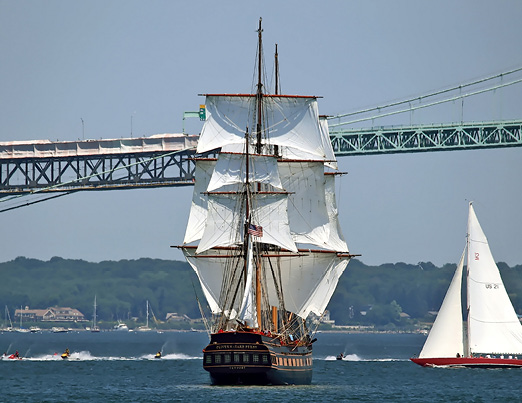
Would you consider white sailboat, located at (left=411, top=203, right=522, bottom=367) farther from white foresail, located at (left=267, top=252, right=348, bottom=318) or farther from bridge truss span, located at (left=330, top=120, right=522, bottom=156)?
bridge truss span, located at (left=330, top=120, right=522, bottom=156)

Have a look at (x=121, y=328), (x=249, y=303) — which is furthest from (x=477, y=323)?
(x=121, y=328)

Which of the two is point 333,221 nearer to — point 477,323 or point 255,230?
point 477,323

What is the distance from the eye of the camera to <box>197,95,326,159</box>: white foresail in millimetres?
61156

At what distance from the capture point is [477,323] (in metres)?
64.2

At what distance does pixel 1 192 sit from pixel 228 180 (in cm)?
3830

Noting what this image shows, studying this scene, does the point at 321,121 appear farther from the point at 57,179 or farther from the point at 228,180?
the point at 57,179

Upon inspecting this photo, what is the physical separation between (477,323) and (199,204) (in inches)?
543

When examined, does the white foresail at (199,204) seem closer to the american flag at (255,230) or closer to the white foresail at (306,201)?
the white foresail at (306,201)

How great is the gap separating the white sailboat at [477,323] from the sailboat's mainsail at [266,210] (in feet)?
20.6

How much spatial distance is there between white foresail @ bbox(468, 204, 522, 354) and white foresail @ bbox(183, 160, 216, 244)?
12.2 meters

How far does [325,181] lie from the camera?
64.4m

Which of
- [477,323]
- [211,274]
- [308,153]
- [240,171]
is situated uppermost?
[308,153]

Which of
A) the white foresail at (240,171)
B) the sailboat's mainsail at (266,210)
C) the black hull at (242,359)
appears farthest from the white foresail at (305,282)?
the black hull at (242,359)

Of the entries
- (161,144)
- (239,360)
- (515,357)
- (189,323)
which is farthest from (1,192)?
(189,323)
